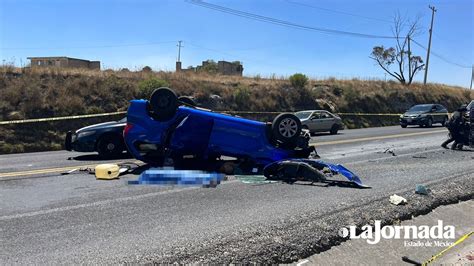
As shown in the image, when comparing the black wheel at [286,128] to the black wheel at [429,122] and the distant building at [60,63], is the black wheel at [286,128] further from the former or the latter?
the black wheel at [429,122]

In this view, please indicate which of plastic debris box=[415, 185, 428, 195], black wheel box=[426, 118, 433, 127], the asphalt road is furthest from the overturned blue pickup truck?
black wheel box=[426, 118, 433, 127]

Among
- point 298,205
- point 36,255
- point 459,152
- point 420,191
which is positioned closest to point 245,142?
point 298,205

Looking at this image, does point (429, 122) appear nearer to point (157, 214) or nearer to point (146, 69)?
point (146, 69)

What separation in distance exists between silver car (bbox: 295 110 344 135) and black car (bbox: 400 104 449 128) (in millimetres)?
7556

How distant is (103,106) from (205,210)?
18.9 meters

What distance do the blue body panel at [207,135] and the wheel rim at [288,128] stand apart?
12.4 inches

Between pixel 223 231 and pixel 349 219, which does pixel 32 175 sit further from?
pixel 349 219

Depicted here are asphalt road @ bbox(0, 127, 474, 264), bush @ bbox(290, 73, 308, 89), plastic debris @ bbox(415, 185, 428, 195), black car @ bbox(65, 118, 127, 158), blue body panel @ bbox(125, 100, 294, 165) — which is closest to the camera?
asphalt road @ bbox(0, 127, 474, 264)

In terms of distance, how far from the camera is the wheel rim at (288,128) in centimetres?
877

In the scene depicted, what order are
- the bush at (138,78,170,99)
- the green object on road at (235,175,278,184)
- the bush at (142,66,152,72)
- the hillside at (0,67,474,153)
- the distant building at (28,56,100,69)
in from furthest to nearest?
the bush at (142,66,152,72) < the distant building at (28,56,100,69) < the bush at (138,78,170,99) < the hillside at (0,67,474,153) < the green object on road at (235,175,278,184)

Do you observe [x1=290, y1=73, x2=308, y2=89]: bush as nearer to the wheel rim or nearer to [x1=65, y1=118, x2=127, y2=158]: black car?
[x1=65, y1=118, x2=127, y2=158]: black car

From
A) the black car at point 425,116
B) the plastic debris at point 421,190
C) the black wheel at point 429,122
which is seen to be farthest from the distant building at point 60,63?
the plastic debris at point 421,190

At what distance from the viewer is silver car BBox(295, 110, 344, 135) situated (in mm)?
22814

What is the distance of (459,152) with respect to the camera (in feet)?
43.3
